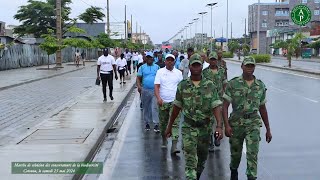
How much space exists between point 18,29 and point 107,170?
7755cm

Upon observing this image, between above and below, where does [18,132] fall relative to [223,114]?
below

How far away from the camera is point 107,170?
7.21 metres

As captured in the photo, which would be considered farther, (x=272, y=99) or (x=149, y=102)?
(x=272, y=99)

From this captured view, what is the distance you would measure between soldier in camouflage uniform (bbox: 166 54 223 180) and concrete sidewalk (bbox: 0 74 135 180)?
167cm

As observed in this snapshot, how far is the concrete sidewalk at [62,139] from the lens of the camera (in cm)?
725

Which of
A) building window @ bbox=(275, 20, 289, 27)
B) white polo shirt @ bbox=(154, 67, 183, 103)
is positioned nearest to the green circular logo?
white polo shirt @ bbox=(154, 67, 183, 103)

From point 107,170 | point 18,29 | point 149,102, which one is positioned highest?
point 18,29

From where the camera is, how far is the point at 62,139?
357 inches

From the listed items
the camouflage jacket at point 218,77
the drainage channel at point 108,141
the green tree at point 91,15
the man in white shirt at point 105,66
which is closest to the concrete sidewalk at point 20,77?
the man in white shirt at point 105,66

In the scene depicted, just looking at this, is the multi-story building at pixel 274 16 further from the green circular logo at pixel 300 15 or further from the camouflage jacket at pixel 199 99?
the camouflage jacket at pixel 199 99

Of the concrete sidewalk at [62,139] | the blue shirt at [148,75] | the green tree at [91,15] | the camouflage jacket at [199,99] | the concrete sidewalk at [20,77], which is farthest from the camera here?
the green tree at [91,15]

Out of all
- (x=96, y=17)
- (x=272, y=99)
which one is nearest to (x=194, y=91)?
(x=272, y=99)

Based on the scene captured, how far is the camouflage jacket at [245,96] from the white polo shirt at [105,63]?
945 centimetres

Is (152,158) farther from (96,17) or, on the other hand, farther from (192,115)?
(96,17)
